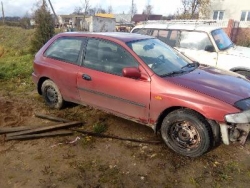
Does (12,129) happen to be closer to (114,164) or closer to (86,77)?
(86,77)

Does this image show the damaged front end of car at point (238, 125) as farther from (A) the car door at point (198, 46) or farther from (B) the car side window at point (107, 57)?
(A) the car door at point (198, 46)

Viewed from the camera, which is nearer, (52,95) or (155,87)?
(155,87)

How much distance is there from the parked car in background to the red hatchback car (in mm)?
2254

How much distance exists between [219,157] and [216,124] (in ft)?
2.14

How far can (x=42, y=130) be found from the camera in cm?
416

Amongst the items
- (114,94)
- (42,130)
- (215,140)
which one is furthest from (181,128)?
(42,130)

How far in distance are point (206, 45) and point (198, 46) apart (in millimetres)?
226

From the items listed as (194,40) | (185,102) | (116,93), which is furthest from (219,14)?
(185,102)

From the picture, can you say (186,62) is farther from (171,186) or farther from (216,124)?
(171,186)

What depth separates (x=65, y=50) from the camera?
4.69 meters

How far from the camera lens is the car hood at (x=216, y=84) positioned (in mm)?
3320

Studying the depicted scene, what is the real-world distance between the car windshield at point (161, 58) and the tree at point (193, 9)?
18.4m

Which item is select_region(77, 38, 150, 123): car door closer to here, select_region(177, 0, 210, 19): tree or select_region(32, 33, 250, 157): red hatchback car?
select_region(32, 33, 250, 157): red hatchback car

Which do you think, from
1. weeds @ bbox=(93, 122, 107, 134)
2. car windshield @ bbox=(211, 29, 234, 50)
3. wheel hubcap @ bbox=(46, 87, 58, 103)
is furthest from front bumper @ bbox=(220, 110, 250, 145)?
car windshield @ bbox=(211, 29, 234, 50)
